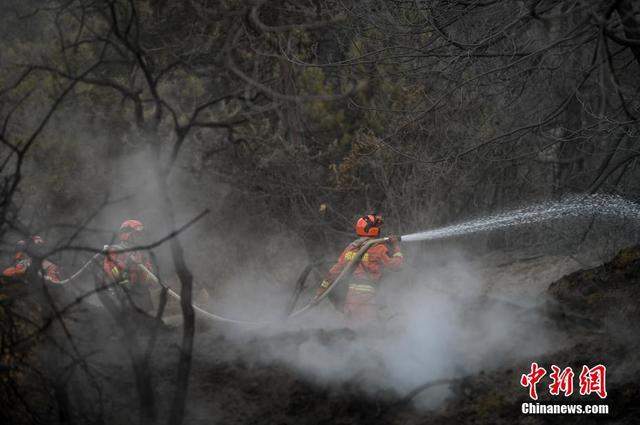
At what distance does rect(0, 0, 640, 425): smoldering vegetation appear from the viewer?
5.44 meters

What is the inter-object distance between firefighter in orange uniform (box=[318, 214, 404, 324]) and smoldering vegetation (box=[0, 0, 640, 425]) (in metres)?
0.41

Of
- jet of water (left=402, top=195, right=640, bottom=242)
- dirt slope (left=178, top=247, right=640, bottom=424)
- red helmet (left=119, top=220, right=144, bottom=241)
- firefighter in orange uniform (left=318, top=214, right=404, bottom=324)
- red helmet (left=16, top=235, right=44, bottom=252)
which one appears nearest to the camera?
red helmet (left=16, top=235, right=44, bottom=252)

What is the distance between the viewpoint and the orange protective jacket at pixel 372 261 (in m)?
8.45

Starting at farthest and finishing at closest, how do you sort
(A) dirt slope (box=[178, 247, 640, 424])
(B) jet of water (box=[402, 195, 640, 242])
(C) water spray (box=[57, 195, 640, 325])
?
(B) jet of water (box=[402, 195, 640, 242])
(C) water spray (box=[57, 195, 640, 325])
(A) dirt slope (box=[178, 247, 640, 424])

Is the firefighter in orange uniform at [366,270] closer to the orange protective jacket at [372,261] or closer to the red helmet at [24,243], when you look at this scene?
the orange protective jacket at [372,261]

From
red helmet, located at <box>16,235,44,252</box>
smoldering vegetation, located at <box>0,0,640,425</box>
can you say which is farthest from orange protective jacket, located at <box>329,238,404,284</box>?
red helmet, located at <box>16,235,44,252</box>

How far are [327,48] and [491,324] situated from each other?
7.11 meters

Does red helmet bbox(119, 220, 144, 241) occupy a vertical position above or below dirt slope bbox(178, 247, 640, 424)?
above

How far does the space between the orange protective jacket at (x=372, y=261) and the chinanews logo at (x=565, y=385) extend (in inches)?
106

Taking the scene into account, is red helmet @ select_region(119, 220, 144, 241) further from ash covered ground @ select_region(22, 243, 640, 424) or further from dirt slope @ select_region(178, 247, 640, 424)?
dirt slope @ select_region(178, 247, 640, 424)

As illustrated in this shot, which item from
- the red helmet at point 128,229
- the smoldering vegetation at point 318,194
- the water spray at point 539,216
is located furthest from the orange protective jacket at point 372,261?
the red helmet at point 128,229

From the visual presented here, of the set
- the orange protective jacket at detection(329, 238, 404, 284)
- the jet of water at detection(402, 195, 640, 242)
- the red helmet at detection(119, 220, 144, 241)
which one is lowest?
the orange protective jacket at detection(329, 238, 404, 284)

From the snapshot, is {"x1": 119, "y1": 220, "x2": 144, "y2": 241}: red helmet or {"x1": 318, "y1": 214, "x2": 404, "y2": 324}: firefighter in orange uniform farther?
{"x1": 119, "y1": 220, "x2": 144, "y2": 241}: red helmet

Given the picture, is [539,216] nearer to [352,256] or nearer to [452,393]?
[352,256]
